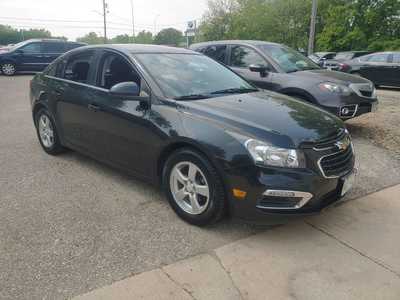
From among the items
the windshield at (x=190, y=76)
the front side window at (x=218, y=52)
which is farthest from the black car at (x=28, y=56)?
the windshield at (x=190, y=76)

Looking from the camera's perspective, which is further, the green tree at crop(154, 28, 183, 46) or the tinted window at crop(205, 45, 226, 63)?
the green tree at crop(154, 28, 183, 46)

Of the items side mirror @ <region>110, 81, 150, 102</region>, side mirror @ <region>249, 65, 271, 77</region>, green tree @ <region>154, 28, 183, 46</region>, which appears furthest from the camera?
green tree @ <region>154, 28, 183, 46</region>

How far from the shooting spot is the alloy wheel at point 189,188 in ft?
10.9

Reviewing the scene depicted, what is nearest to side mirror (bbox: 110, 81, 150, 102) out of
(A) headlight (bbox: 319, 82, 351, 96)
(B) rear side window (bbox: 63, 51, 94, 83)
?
(B) rear side window (bbox: 63, 51, 94, 83)

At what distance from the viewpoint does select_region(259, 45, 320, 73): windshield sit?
6789 millimetres

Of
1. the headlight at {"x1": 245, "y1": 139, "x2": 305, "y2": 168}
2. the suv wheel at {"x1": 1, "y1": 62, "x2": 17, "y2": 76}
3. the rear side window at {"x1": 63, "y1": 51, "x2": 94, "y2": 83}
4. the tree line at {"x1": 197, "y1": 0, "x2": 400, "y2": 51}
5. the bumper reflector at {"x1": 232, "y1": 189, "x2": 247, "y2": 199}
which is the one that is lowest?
the suv wheel at {"x1": 1, "y1": 62, "x2": 17, "y2": 76}

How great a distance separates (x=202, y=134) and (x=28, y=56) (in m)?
16.6

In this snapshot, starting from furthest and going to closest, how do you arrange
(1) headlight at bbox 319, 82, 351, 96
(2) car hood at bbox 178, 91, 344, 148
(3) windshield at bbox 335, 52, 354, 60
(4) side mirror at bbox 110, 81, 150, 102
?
(3) windshield at bbox 335, 52, 354, 60
(1) headlight at bbox 319, 82, 351, 96
(4) side mirror at bbox 110, 81, 150, 102
(2) car hood at bbox 178, 91, 344, 148

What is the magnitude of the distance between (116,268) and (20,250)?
0.83 m

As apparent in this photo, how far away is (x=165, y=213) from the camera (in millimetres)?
3684

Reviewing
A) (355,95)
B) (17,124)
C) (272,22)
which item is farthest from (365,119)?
(272,22)

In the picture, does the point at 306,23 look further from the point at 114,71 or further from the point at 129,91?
the point at 129,91

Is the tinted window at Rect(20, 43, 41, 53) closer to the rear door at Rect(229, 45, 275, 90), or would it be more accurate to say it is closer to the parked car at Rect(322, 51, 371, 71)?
the parked car at Rect(322, 51, 371, 71)

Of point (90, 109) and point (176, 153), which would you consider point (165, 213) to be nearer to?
point (176, 153)
